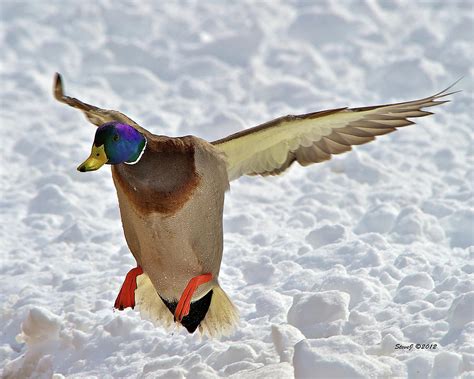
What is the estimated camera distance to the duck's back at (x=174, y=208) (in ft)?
12.1

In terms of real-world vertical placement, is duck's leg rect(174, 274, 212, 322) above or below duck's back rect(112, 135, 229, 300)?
below

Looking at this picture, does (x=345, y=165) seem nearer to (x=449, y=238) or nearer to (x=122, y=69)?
(x=449, y=238)

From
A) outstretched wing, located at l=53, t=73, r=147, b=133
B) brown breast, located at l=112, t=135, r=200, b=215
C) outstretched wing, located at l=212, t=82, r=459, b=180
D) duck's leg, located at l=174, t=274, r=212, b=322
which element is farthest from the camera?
outstretched wing, located at l=212, t=82, r=459, b=180

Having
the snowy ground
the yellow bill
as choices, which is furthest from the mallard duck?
the snowy ground

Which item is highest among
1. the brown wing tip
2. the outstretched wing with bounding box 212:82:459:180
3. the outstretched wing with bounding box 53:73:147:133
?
the brown wing tip

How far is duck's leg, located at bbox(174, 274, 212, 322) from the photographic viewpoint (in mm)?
3873

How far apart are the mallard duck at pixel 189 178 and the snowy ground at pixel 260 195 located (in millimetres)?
252

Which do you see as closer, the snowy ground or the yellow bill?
the yellow bill

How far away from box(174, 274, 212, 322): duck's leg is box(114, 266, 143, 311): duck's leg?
24cm

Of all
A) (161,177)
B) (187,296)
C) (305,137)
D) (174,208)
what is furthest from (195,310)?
(305,137)

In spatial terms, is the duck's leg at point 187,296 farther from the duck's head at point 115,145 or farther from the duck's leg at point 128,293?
the duck's head at point 115,145

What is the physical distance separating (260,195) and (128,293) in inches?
76.3

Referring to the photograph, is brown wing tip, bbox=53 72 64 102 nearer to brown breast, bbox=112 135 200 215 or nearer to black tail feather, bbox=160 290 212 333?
brown breast, bbox=112 135 200 215

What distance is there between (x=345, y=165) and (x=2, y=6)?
4208mm
